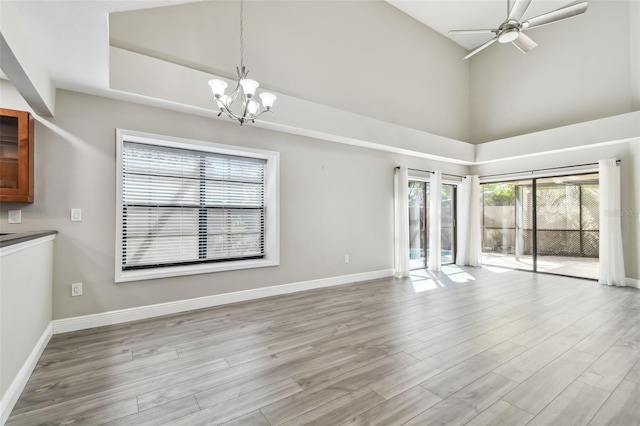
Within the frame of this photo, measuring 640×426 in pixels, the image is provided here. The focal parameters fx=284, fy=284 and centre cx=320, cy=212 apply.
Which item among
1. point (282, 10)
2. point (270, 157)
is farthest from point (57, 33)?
point (282, 10)

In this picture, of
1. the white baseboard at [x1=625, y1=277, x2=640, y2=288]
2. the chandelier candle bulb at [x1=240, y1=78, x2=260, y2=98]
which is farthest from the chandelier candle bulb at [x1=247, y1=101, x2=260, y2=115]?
the white baseboard at [x1=625, y1=277, x2=640, y2=288]

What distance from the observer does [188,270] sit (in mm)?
3641

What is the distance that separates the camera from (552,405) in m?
1.80

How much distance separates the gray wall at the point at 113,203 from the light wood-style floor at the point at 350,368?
408 millimetres

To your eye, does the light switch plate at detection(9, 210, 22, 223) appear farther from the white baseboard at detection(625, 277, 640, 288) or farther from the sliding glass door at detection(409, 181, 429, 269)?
the white baseboard at detection(625, 277, 640, 288)

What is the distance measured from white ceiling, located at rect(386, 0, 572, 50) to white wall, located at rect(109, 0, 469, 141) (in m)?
0.19

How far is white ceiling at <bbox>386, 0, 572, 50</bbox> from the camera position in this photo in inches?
225

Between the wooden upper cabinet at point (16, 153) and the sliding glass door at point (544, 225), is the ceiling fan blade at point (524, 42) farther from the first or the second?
the wooden upper cabinet at point (16, 153)

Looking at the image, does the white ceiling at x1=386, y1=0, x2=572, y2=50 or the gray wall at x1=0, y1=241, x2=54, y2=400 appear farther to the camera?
the white ceiling at x1=386, y1=0, x2=572, y2=50

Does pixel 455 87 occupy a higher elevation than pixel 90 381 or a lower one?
higher

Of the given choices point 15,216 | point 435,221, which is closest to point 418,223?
point 435,221

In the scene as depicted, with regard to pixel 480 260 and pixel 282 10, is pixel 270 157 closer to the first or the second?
pixel 282 10

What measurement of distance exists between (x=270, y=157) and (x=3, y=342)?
10.9ft

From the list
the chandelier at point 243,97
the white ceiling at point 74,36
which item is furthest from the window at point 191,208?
the chandelier at point 243,97
